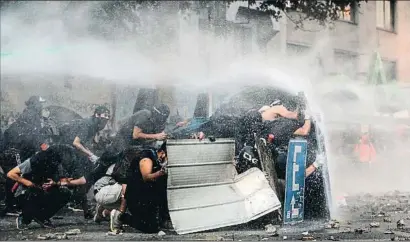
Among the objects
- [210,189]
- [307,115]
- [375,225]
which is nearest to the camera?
[210,189]

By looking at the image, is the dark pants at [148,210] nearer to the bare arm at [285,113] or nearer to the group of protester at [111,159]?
the group of protester at [111,159]

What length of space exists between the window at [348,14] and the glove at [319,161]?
122 cm

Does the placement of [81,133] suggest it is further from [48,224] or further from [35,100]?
[48,224]

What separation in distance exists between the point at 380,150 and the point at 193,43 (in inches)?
76.4

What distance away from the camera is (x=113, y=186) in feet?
14.5

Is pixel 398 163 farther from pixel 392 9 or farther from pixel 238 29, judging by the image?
pixel 238 29

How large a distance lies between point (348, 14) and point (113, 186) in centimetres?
257

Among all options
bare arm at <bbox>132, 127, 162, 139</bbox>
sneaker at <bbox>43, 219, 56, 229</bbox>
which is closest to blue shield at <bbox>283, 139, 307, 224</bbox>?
bare arm at <bbox>132, 127, 162, 139</bbox>

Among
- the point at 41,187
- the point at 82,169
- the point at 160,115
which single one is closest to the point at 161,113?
the point at 160,115

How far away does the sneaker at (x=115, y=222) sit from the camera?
14.3 feet

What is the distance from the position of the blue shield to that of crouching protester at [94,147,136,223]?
1.33 metres

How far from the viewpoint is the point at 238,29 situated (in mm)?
4367

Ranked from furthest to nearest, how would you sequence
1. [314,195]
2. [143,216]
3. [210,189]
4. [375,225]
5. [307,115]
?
[375,225] → [314,195] → [307,115] → [143,216] → [210,189]

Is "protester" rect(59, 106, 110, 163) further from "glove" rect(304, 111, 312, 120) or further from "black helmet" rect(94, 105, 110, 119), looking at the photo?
"glove" rect(304, 111, 312, 120)
